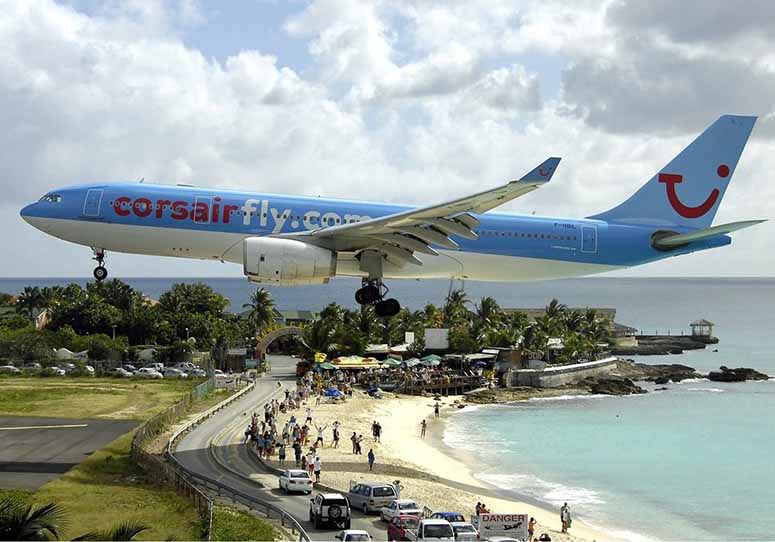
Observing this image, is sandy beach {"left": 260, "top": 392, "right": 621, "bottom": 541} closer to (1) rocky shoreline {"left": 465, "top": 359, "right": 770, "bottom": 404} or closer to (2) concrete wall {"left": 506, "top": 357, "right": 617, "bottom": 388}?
(1) rocky shoreline {"left": 465, "top": 359, "right": 770, "bottom": 404}

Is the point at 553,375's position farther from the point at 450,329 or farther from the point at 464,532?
the point at 464,532

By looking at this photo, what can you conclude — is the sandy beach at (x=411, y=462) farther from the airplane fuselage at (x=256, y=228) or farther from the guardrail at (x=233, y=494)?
the airplane fuselage at (x=256, y=228)

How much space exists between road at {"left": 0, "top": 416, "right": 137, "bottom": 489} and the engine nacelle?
13947mm

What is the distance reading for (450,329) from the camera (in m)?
121

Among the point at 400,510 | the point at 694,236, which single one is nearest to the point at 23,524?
the point at 400,510

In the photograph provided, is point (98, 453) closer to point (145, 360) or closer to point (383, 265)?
point (383, 265)

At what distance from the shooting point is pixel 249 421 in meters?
63.0

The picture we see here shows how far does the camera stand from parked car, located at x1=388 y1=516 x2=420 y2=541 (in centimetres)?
3319

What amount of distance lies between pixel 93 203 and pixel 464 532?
871 inches

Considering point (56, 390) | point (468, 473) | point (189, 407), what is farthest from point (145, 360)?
point (468, 473)

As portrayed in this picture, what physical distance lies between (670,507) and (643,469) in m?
12.3

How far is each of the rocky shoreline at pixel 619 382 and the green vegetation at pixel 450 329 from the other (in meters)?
6.22

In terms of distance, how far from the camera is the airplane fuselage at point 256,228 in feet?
131

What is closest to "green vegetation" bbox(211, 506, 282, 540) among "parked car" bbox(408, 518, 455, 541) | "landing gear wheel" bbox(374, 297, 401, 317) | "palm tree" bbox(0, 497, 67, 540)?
"parked car" bbox(408, 518, 455, 541)
